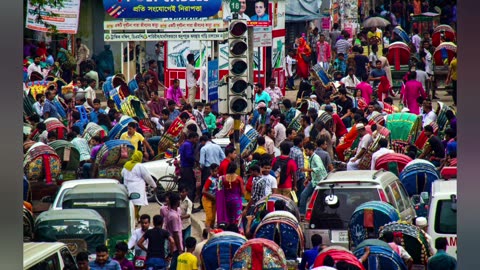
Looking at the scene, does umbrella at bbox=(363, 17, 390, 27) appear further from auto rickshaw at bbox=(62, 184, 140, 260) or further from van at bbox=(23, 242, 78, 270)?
van at bbox=(23, 242, 78, 270)

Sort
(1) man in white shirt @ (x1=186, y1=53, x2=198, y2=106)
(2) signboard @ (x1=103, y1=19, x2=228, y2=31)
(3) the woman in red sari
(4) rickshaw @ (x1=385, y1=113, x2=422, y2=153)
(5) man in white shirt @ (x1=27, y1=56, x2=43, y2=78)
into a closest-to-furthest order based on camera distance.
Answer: (4) rickshaw @ (x1=385, y1=113, x2=422, y2=153), (2) signboard @ (x1=103, y1=19, x2=228, y2=31), (1) man in white shirt @ (x1=186, y1=53, x2=198, y2=106), (5) man in white shirt @ (x1=27, y1=56, x2=43, y2=78), (3) the woman in red sari

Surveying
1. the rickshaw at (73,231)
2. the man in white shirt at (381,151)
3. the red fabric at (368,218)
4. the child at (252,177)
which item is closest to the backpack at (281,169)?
the child at (252,177)

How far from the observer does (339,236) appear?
44.1 feet

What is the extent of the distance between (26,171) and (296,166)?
13.9 feet

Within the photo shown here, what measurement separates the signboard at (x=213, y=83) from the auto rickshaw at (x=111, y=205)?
12747 mm

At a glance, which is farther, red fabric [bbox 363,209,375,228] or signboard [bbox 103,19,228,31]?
signboard [bbox 103,19,228,31]

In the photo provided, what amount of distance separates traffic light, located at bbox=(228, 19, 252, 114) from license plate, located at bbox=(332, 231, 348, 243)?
3.24 m

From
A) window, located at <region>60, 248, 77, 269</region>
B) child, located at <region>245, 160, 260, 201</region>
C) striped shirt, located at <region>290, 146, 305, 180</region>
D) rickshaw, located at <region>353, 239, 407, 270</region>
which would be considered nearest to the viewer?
window, located at <region>60, 248, 77, 269</region>

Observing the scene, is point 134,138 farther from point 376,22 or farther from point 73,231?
point 376,22

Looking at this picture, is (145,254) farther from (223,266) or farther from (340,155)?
(340,155)

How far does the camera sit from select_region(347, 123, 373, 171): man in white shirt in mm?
18328

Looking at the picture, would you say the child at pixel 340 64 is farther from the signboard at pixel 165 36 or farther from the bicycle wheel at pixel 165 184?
the bicycle wheel at pixel 165 184

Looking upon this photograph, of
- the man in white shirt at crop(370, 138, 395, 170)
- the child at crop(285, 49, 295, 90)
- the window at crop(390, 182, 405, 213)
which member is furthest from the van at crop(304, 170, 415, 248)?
the child at crop(285, 49, 295, 90)

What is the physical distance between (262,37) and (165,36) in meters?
2.50
